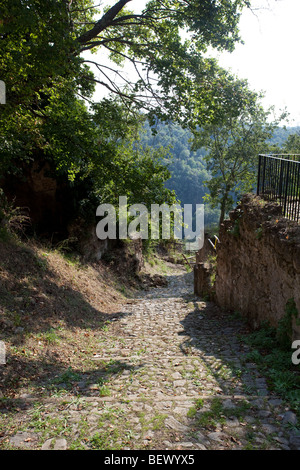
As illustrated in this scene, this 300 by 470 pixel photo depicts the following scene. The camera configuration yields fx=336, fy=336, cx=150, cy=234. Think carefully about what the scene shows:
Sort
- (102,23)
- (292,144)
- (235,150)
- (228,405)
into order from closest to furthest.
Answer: (228,405) → (102,23) → (235,150) → (292,144)

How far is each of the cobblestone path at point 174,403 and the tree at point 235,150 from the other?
20394 mm

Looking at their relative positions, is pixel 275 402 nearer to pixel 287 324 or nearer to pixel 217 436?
pixel 217 436

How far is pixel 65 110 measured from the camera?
8.12 meters

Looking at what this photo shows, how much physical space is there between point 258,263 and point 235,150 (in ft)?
66.6

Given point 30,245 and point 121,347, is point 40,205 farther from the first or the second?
point 121,347

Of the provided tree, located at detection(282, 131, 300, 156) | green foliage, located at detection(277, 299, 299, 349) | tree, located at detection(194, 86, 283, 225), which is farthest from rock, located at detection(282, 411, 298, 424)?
tree, located at detection(282, 131, 300, 156)

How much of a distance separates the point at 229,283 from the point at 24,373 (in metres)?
5.84

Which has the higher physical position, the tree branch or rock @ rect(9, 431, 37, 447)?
the tree branch

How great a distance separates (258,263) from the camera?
6.92 meters

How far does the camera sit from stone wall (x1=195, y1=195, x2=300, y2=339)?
17.7 ft

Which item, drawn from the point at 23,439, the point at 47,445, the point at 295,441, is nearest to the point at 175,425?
the point at 295,441

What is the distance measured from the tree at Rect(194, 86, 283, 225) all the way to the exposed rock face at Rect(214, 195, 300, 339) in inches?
680

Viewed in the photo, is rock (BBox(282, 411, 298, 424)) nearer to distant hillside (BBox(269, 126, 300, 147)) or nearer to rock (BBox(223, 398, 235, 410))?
rock (BBox(223, 398, 235, 410))

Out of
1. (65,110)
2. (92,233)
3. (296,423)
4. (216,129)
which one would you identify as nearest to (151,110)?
(65,110)
